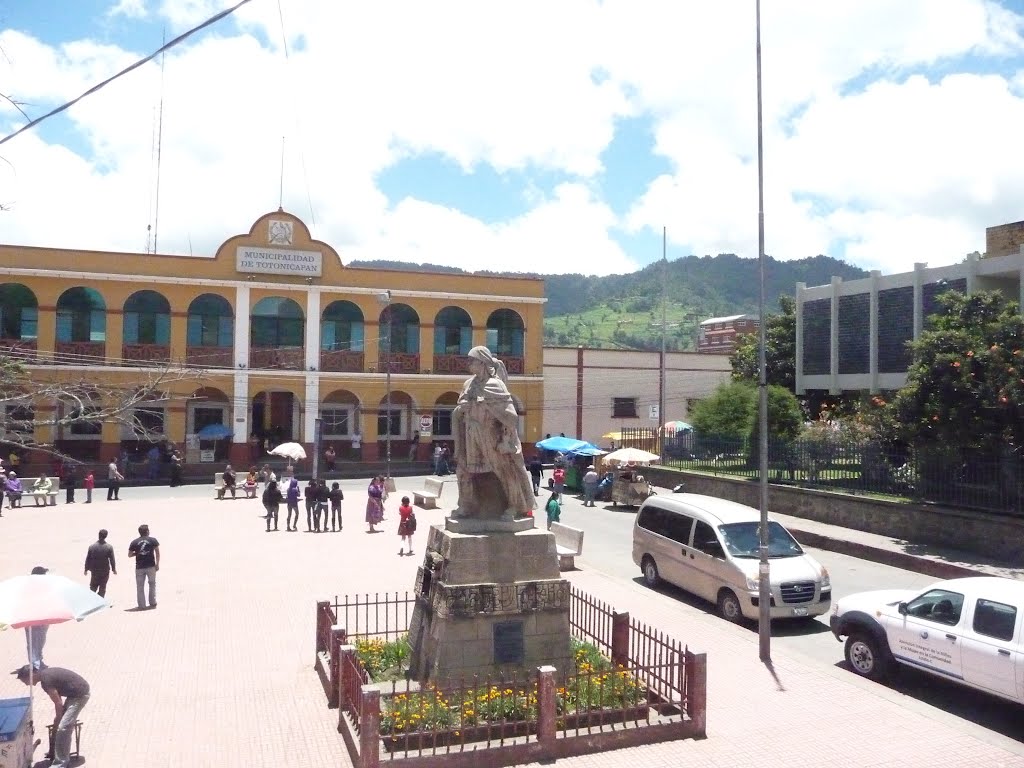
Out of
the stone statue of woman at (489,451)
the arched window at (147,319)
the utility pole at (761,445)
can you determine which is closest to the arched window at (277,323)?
the arched window at (147,319)

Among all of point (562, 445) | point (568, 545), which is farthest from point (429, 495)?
point (568, 545)

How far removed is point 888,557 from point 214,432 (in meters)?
28.4

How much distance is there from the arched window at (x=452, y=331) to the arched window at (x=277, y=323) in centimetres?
650

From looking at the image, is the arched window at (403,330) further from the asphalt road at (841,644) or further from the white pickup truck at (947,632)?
the white pickup truck at (947,632)

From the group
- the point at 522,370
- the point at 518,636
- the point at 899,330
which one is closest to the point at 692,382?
the point at 522,370

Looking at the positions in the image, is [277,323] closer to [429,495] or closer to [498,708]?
[429,495]

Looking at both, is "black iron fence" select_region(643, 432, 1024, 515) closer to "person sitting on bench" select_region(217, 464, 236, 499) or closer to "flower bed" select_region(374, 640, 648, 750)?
"flower bed" select_region(374, 640, 648, 750)

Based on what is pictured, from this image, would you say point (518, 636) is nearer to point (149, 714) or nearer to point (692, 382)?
point (149, 714)

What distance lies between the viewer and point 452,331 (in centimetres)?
4062

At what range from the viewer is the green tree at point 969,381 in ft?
51.3

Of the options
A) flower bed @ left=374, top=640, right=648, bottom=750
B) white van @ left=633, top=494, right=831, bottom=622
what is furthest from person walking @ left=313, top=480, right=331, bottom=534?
flower bed @ left=374, top=640, right=648, bottom=750

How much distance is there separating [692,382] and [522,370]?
1232 centimetres

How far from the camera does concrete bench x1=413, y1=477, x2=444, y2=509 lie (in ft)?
86.6

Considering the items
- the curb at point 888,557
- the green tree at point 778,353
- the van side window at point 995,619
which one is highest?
the green tree at point 778,353
